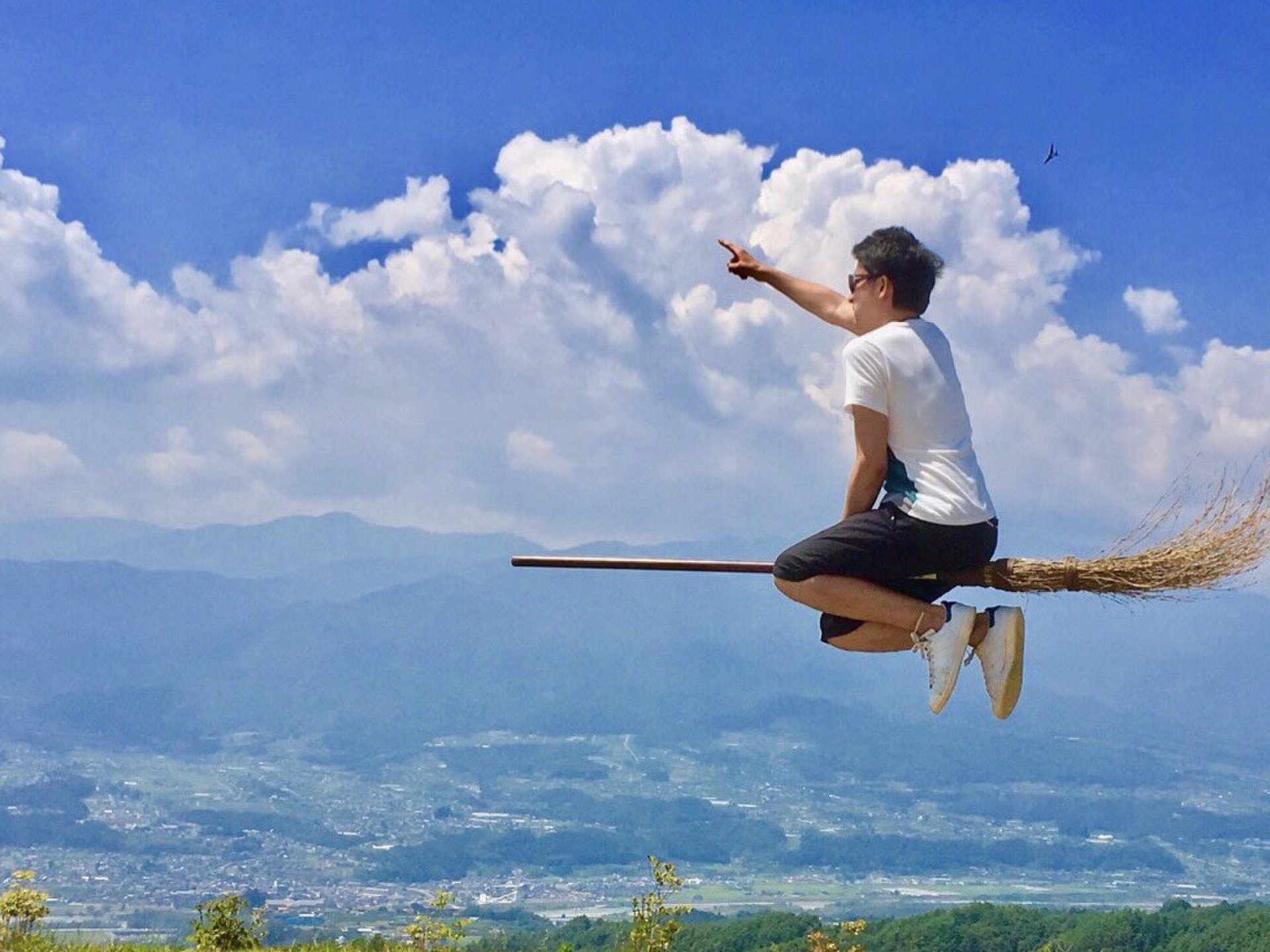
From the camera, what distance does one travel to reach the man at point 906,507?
5297mm

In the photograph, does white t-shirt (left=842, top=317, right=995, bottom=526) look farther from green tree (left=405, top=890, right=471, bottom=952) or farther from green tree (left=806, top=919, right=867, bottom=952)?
green tree (left=405, top=890, right=471, bottom=952)

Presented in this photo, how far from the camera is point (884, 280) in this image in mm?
5469

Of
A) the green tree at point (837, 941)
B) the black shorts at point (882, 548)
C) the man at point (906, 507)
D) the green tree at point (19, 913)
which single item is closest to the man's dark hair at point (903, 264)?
the man at point (906, 507)

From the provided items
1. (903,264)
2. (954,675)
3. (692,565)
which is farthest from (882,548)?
(903,264)

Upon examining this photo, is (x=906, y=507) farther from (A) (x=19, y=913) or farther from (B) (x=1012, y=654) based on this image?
(A) (x=19, y=913)

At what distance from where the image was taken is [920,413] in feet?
17.4

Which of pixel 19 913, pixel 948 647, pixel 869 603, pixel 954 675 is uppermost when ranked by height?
pixel 869 603

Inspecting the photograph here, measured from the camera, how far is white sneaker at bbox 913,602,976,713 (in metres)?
5.38

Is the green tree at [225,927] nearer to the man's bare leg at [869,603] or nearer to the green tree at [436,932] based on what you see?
the green tree at [436,932]

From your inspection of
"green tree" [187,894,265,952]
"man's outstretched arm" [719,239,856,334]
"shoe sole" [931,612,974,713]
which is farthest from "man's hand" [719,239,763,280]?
"green tree" [187,894,265,952]

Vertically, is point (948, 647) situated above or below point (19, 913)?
above

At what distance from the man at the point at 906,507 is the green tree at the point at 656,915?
165 cm

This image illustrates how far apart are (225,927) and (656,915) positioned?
246 cm

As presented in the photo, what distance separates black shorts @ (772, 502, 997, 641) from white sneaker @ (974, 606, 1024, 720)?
0.26 metres
